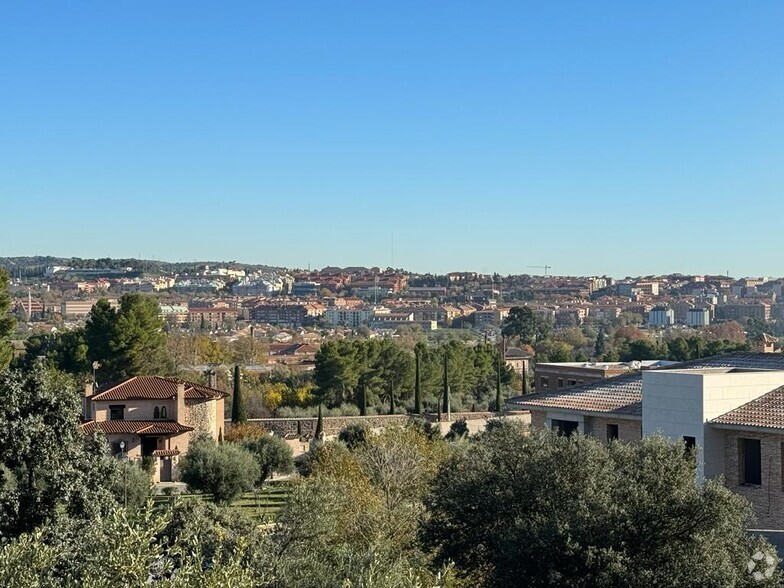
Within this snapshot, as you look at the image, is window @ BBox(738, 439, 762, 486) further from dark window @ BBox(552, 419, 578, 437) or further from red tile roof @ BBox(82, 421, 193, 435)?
red tile roof @ BBox(82, 421, 193, 435)

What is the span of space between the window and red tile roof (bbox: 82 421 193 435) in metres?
23.5

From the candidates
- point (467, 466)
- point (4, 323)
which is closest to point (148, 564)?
point (467, 466)

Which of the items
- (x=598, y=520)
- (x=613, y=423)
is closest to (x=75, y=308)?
(x=613, y=423)

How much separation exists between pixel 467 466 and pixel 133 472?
47.4 ft

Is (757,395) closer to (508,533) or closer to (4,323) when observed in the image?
(508,533)

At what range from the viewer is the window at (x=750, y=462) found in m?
16.7

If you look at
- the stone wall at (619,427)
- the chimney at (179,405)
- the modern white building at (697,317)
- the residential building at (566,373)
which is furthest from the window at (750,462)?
the modern white building at (697,317)

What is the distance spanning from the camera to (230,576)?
7.70 meters

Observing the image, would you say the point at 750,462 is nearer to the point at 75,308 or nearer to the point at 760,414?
the point at 760,414

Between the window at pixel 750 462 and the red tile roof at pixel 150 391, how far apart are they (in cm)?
2444

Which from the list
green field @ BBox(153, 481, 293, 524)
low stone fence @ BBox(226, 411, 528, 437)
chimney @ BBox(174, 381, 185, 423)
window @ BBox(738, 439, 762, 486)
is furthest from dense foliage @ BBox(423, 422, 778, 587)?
low stone fence @ BBox(226, 411, 528, 437)

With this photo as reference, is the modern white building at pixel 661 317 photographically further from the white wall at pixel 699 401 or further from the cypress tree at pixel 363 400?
the white wall at pixel 699 401

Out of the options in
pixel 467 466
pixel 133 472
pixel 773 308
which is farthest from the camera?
pixel 773 308

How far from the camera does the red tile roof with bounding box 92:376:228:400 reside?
122 feet
